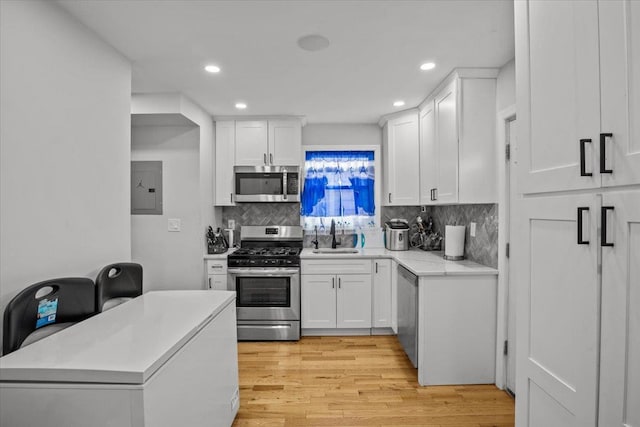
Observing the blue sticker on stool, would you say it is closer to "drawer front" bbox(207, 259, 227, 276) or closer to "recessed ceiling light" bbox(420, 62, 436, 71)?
"drawer front" bbox(207, 259, 227, 276)

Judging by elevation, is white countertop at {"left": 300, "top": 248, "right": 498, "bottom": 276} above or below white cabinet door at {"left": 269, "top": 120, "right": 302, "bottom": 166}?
below

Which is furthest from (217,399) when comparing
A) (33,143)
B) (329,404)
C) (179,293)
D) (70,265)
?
(33,143)

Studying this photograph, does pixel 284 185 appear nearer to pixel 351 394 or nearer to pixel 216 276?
pixel 216 276

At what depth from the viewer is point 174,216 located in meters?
3.48

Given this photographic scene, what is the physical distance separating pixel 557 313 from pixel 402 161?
278cm

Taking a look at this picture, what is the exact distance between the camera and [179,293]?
2004 millimetres

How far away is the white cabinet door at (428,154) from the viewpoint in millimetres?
3107

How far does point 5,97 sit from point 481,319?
125 inches

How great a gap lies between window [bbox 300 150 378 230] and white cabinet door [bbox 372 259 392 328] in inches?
31.3

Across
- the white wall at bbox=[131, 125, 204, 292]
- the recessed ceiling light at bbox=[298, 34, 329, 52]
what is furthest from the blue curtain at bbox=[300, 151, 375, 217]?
the recessed ceiling light at bbox=[298, 34, 329, 52]

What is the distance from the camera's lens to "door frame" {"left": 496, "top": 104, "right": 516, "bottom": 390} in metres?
2.47

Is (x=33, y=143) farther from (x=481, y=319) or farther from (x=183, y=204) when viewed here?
(x=481, y=319)

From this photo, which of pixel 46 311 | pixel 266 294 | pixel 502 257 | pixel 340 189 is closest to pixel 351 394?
pixel 266 294

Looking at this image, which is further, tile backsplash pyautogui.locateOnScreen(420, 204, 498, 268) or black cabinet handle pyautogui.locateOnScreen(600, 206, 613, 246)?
tile backsplash pyautogui.locateOnScreen(420, 204, 498, 268)
